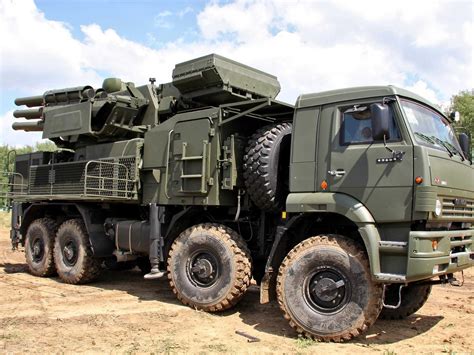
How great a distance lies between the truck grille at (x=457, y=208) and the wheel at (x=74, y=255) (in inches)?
258

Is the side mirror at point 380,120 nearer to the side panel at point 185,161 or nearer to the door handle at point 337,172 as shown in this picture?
the door handle at point 337,172

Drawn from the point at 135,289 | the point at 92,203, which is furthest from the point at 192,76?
the point at 135,289

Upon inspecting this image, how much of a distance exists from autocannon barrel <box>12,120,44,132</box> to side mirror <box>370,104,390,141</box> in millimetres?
8078

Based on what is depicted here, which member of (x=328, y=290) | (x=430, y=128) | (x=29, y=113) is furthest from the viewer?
(x=29, y=113)

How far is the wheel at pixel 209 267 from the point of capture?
711 centimetres

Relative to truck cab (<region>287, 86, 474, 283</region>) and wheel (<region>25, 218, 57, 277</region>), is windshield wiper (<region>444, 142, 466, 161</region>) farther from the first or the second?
wheel (<region>25, 218, 57, 277</region>)

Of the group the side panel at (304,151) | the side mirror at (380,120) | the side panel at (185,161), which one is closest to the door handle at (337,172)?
the side panel at (304,151)

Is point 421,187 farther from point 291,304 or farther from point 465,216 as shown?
point 291,304

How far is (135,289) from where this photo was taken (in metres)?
9.38

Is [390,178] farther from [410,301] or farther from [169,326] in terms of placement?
[169,326]

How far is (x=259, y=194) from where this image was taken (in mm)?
7047

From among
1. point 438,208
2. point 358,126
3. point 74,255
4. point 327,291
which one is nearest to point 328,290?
point 327,291

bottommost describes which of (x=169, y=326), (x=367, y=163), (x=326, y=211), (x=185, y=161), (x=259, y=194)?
(x=169, y=326)

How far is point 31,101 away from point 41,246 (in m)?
3.27
